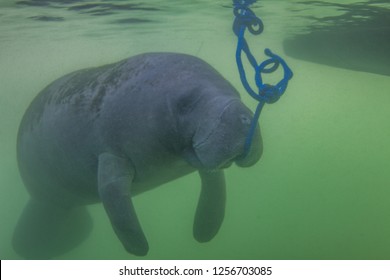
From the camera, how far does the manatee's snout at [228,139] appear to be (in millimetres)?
3203

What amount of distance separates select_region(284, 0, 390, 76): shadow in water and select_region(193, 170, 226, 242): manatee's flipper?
5.58 m

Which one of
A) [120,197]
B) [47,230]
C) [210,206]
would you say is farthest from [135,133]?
[47,230]

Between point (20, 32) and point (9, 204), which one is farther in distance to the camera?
point (9, 204)

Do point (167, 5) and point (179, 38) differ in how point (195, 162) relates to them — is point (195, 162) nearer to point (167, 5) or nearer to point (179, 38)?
point (167, 5)

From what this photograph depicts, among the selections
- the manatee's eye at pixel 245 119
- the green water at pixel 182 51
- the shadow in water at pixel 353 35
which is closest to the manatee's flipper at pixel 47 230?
the green water at pixel 182 51

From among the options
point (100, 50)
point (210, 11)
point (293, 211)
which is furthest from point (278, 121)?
point (210, 11)

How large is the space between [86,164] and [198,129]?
147 centimetres

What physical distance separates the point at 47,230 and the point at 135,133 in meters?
2.88

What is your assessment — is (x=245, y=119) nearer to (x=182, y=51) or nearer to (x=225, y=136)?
(x=225, y=136)

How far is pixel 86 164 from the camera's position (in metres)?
4.31

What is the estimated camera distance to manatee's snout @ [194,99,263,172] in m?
3.20

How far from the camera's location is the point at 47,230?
5.95m

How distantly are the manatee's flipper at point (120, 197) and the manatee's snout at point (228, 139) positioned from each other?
86 cm

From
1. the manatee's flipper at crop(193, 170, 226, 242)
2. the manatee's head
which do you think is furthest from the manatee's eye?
the manatee's flipper at crop(193, 170, 226, 242)
